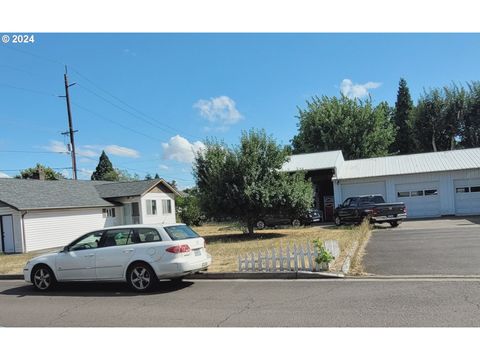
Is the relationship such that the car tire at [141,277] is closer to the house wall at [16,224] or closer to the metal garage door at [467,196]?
the house wall at [16,224]

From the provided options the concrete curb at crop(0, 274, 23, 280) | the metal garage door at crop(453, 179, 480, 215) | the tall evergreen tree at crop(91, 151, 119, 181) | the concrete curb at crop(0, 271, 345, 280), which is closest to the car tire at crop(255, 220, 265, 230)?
the metal garage door at crop(453, 179, 480, 215)

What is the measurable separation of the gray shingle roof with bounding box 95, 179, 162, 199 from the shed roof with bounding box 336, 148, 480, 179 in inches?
600

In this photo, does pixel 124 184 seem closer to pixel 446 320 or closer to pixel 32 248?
pixel 32 248

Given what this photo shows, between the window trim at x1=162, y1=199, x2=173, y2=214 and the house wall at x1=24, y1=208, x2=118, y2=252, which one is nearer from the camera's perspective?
the house wall at x1=24, y1=208, x2=118, y2=252

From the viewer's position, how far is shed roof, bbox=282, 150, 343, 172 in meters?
29.6

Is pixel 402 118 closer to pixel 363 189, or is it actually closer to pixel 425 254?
pixel 363 189

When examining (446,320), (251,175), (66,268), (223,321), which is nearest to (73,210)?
(251,175)

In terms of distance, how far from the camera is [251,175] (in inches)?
803

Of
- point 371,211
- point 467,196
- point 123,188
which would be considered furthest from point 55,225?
point 467,196

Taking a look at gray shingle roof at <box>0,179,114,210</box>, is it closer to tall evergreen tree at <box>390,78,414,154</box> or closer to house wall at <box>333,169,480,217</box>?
house wall at <box>333,169,480,217</box>

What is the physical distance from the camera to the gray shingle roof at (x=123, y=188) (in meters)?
33.6

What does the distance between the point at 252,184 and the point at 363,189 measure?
1136cm

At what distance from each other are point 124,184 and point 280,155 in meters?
19.1

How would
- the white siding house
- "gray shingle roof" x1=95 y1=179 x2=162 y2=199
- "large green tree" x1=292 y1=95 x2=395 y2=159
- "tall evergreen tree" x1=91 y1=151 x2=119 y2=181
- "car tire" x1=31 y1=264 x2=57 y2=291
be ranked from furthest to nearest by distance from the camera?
"tall evergreen tree" x1=91 y1=151 x2=119 y2=181 < "large green tree" x1=292 y1=95 x2=395 y2=159 < "gray shingle roof" x1=95 y1=179 x2=162 y2=199 < the white siding house < "car tire" x1=31 y1=264 x2=57 y2=291
